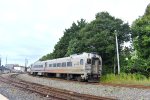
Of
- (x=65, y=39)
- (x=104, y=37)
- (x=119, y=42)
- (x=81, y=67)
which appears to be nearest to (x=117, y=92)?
(x=81, y=67)

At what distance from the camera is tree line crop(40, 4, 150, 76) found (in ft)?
132

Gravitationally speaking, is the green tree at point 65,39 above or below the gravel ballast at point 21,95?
above

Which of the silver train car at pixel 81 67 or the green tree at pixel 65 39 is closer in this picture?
the silver train car at pixel 81 67

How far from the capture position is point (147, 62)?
3888 centimetres

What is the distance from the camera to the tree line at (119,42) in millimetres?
40375

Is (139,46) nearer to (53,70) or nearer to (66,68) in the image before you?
(66,68)

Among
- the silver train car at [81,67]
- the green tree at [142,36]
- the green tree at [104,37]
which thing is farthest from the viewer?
the green tree at [104,37]

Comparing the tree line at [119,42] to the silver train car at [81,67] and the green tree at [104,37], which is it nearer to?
the green tree at [104,37]

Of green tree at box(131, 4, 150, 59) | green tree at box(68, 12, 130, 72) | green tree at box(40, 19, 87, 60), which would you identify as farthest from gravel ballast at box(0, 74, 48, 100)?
green tree at box(40, 19, 87, 60)

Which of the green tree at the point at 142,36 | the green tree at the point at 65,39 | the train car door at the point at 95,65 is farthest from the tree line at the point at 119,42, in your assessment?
the green tree at the point at 65,39

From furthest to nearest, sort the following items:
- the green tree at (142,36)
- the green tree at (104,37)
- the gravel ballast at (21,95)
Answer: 1. the green tree at (104,37)
2. the green tree at (142,36)
3. the gravel ballast at (21,95)

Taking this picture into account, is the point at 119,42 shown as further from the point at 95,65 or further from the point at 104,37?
the point at 95,65

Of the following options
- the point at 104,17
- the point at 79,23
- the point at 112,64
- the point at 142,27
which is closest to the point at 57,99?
the point at 142,27

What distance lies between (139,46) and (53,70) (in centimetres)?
1259
